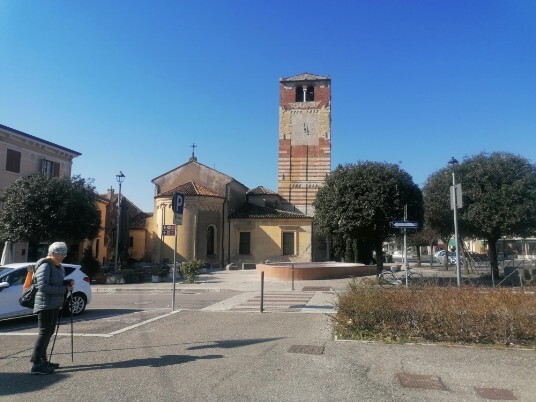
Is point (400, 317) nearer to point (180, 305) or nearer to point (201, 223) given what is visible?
point (180, 305)

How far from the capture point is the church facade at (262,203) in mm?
36938

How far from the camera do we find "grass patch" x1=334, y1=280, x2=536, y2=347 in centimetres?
725

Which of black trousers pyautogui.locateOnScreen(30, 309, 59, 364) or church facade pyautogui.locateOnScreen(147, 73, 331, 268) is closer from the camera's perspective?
black trousers pyautogui.locateOnScreen(30, 309, 59, 364)

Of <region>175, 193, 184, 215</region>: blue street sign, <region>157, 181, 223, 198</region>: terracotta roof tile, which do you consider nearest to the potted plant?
<region>175, 193, 184, 215</region>: blue street sign

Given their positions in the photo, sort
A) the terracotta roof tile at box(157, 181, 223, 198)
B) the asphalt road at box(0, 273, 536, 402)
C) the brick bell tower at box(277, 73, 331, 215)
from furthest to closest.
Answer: the brick bell tower at box(277, 73, 331, 215) < the terracotta roof tile at box(157, 181, 223, 198) < the asphalt road at box(0, 273, 536, 402)

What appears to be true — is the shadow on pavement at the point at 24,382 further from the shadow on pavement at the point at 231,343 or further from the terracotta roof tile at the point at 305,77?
the terracotta roof tile at the point at 305,77

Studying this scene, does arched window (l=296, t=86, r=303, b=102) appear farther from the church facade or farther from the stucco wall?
the stucco wall

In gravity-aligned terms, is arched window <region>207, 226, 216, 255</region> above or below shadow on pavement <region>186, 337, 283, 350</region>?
above

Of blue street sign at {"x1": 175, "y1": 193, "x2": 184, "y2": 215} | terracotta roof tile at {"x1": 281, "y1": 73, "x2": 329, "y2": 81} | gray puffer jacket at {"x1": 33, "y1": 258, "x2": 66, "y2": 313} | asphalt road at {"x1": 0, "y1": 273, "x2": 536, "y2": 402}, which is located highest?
terracotta roof tile at {"x1": 281, "y1": 73, "x2": 329, "y2": 81}

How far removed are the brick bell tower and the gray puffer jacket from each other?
122 feet

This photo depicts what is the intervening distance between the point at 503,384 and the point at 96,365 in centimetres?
557

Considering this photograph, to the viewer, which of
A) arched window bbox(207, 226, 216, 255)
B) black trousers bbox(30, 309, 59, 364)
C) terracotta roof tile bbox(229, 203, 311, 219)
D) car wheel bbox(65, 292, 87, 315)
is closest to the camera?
black trousers bbox(30, 309, 59, 364)

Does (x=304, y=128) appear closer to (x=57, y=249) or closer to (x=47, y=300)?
(x=57, y=249)

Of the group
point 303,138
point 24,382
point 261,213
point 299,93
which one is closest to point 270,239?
point 261,213
